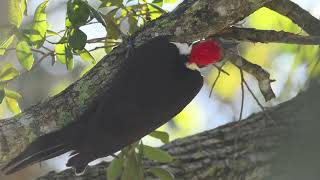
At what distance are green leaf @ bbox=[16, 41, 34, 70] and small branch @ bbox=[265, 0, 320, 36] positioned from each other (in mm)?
704

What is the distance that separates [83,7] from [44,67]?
76.5 inches

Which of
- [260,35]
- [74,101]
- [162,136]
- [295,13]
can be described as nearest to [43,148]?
[74,101]

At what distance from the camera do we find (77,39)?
1.39 m

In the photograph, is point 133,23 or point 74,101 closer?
point 74,101

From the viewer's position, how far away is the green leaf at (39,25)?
1445 millimetres

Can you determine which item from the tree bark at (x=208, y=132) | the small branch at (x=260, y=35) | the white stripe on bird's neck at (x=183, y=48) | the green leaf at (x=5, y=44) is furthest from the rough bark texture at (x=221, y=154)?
the green leaf at (x=5, y=44)

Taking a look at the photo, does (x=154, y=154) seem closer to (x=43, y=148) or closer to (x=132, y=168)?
(x=132, y=168)

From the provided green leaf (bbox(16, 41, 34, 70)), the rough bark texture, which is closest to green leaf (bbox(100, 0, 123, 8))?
green leaf (bbox(16, 41, 34, 70))

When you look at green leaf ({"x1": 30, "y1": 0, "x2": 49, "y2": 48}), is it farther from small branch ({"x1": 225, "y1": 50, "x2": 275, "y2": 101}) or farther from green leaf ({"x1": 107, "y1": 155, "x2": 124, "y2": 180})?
small branch ({"x1": 225, "y1": 50, "x2": 275, "y2": 101})

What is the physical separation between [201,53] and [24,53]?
0.50m

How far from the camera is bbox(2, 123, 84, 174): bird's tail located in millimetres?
1398

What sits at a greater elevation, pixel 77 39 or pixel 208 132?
pixel 77 39

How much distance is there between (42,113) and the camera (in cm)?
147

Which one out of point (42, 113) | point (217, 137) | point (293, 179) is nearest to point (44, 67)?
point (217, 137)
